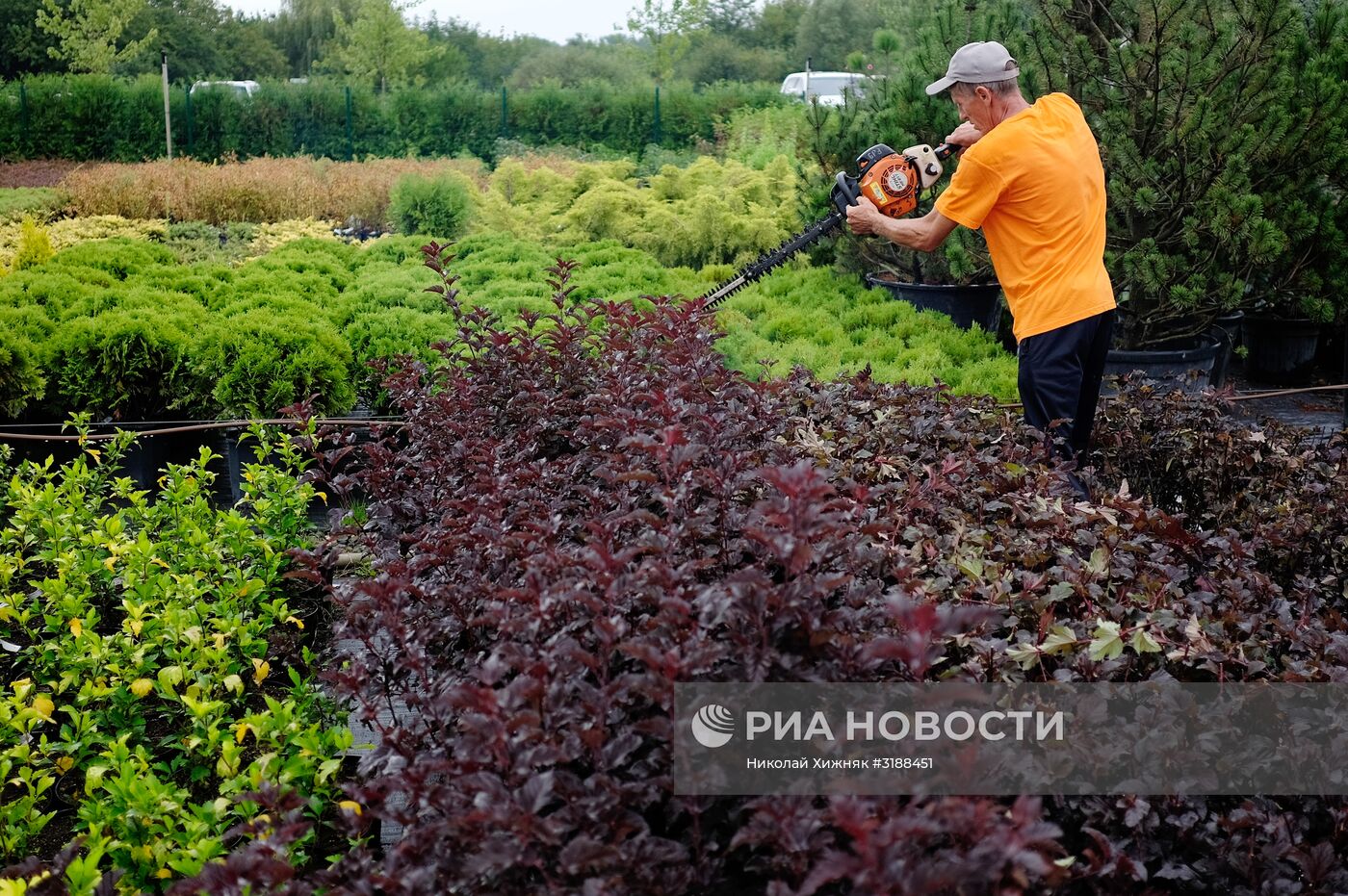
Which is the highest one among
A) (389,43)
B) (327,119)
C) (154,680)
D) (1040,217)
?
(389,43)

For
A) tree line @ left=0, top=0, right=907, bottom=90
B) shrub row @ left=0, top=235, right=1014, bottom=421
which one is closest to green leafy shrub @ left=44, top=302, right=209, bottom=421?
shrub row @ left=0, top=235, right=1014, bottom=421

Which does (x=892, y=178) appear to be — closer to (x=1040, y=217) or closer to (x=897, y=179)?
(x=897, y=179)

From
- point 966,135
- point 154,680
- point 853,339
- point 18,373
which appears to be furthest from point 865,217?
point 18,373

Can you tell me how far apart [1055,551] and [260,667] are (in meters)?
2.11

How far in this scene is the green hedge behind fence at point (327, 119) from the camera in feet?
78.1

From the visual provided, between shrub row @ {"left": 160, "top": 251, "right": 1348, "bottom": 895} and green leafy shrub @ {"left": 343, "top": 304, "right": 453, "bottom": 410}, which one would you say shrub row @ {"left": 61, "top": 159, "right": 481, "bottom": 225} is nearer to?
green leafy shrub @ {"left": 343, "top": 304, "right": 453, "bottom": 410}

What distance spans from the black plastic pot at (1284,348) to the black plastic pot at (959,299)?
2.34m

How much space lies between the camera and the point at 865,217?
4895mm

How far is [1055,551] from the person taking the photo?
3004 millimetres

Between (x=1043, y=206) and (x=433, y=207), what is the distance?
29.7ft

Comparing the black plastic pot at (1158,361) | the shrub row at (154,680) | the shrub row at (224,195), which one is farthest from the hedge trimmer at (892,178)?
the shrub row at (224,195)

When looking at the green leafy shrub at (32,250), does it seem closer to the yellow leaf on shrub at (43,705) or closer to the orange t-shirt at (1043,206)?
the yellow leaf on shrub at (43,705)

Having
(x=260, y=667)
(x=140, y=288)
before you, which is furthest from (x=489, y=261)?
(x=260, y=667)

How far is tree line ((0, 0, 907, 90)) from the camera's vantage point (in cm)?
3412
